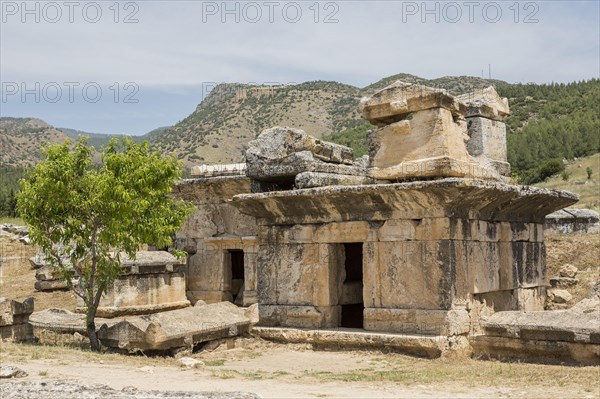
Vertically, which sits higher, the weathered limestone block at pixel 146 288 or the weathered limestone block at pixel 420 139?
the weathered limestone block at pixel 420 139

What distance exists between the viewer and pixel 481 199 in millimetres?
9055

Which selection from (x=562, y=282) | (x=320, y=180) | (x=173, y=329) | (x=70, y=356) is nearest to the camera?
(x=70, y=356)

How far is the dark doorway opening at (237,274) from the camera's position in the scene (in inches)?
582

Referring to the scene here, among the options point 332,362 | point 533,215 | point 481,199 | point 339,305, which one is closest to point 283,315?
point 339,305

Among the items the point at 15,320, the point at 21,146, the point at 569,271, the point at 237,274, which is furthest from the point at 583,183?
the point at 21,146

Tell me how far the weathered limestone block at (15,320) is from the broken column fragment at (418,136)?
5.47 meters

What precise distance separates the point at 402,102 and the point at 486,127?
1733 mm

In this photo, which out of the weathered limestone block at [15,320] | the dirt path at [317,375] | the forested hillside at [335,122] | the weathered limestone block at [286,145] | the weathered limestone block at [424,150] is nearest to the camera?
the dirt path at [317,375]

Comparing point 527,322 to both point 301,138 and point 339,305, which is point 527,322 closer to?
point 339,305

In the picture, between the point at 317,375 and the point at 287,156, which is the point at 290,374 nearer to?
the point at 317,375

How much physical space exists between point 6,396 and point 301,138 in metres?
6.17

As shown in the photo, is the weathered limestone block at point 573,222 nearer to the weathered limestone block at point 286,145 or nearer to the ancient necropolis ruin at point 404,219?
the ancient necropolis ruin at point 404,219

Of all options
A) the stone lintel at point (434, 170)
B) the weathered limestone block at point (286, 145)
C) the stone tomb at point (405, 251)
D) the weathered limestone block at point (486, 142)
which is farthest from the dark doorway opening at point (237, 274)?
the weathered limestone block at point (486, 142)

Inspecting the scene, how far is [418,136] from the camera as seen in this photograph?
948cm
